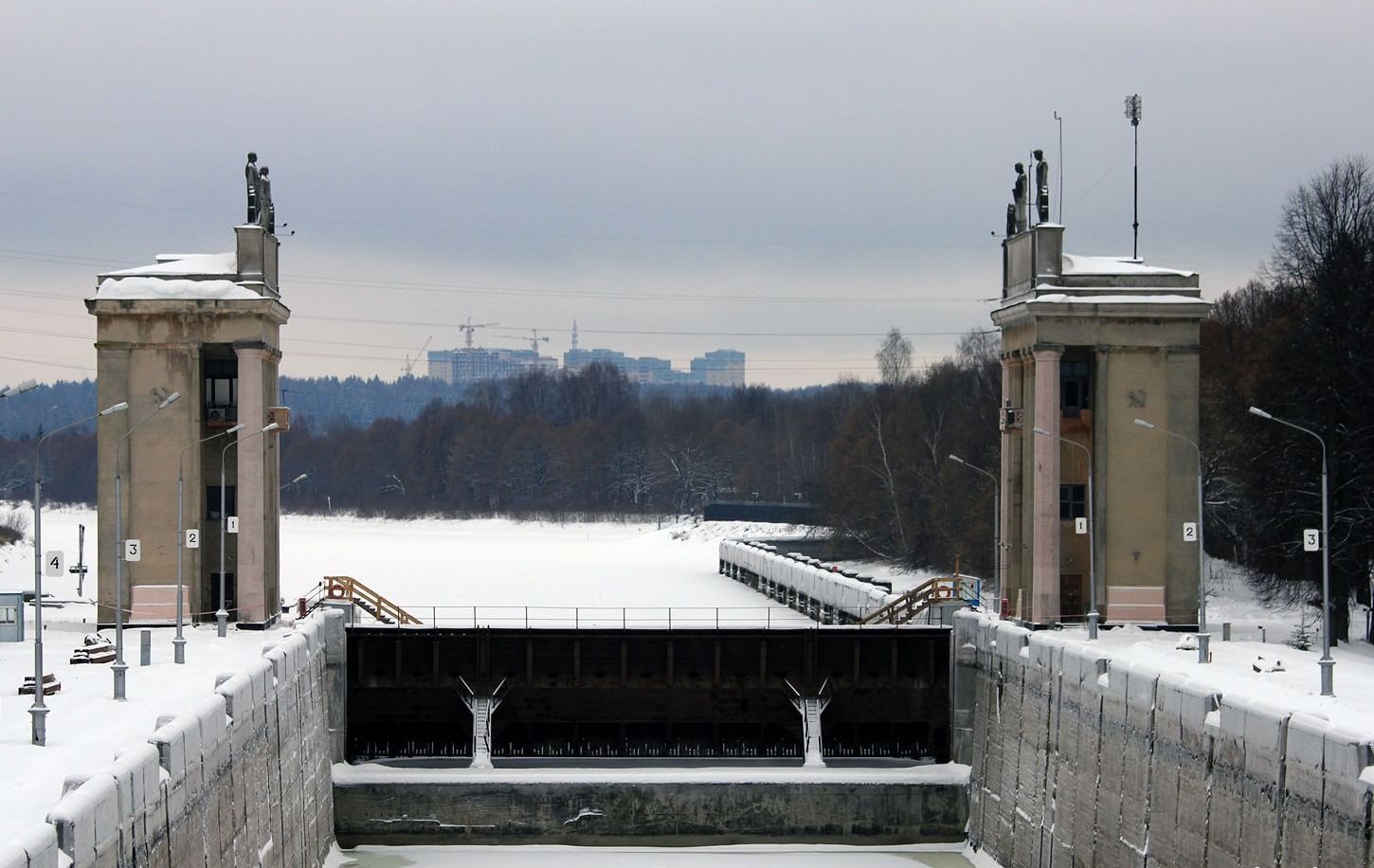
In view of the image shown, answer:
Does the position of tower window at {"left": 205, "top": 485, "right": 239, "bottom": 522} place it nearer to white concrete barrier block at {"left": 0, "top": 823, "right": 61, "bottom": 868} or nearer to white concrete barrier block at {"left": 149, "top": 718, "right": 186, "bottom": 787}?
white concrete barrier block at {"left": 149, "top": 718, "right": 186, "bottom": 787}

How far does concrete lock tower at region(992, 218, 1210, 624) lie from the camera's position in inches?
1859

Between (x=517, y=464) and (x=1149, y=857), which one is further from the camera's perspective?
(x=517, y=464)

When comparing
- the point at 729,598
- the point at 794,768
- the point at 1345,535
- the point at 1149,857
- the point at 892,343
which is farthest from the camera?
the point at 892,343

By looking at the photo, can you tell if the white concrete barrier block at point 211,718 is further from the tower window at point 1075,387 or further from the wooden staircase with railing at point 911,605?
the tower window at point 1075,387

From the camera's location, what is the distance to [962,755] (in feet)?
146

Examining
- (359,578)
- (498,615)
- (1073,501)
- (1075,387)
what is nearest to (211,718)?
(1073,501)

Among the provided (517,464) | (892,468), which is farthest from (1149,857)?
(517,464)

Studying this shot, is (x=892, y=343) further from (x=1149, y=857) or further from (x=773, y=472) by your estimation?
(x=1149, y=857)

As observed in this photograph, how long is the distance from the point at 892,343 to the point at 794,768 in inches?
4091

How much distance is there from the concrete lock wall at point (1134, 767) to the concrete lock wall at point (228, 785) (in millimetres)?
15459

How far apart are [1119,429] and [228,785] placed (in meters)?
27.2

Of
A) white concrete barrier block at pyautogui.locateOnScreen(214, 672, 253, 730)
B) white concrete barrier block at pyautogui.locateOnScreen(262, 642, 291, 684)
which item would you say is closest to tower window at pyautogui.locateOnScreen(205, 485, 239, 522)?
white concrete barrier block at pyautogui.locateOnScreen(262, 642, 291, 684)

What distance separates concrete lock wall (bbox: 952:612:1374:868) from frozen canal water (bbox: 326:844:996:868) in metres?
1.66

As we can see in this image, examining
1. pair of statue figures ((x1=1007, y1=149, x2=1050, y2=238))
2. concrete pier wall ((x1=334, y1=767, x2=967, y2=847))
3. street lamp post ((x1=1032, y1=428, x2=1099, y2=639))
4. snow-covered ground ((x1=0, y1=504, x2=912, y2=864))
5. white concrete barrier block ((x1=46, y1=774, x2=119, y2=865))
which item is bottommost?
concrete pier wall ((x1=334, y1=767, x2=967, y2=847))
